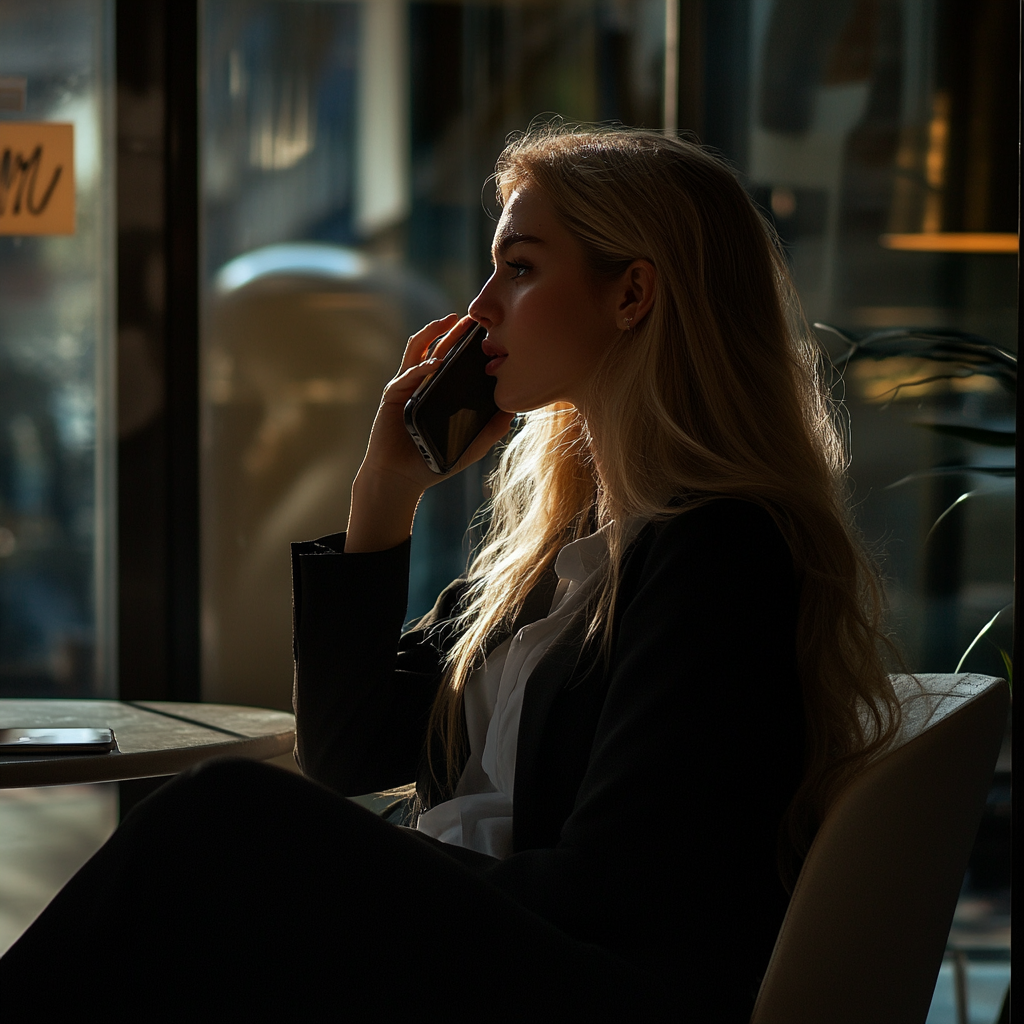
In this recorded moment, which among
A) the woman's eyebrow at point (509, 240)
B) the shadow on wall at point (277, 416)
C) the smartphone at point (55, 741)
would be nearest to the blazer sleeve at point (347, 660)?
the smartphone at point (55, 741)

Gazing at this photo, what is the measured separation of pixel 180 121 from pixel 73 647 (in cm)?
106

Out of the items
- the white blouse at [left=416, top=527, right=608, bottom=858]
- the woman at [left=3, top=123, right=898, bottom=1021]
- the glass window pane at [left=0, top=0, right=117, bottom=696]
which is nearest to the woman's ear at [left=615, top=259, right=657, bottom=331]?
the woman at [left=3, top=123, right=898, bottom=1021]

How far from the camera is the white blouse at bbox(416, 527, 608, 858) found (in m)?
1.23

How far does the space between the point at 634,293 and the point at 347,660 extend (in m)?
0.54

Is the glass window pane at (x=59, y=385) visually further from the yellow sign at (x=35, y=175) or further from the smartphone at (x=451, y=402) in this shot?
the smartphone at (x=451, y=402)

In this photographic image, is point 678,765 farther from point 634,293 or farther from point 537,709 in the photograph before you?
point 634,293

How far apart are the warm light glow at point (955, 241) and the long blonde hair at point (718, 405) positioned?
924 mm

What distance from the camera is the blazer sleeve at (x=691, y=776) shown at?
920mm

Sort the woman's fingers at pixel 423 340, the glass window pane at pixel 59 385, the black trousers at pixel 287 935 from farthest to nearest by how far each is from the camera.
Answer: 1. the glass window pane at pixel 59 385
2. the woman's fingers at pixel 423 340
3. the black trousers at pixel 287 935

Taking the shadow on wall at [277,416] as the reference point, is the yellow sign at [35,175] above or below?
above

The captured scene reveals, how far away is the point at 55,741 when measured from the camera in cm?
123

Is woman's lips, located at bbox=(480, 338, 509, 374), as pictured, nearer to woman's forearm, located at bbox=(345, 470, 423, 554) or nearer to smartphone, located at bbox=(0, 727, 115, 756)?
woman's forearm, located at bbox=(345, 470, 423, 554)

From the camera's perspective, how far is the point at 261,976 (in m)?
0.84

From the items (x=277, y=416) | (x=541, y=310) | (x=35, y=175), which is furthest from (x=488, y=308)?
(x=35, y=175)
